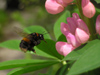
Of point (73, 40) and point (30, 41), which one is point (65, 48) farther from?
point (30, 41)

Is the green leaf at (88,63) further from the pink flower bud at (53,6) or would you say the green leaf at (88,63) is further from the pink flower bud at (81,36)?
the pink flower bud at (53,6)

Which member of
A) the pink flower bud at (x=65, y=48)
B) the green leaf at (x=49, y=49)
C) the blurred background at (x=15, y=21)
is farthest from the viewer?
the blurred background at (x=15, y=21)

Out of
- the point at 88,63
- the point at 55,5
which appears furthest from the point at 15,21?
the point at 88,63

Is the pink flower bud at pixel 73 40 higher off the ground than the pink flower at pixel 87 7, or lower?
lower

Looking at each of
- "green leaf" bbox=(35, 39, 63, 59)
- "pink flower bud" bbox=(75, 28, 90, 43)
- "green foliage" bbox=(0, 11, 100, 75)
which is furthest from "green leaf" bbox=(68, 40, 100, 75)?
"green leaf" bbox=(35, 39, 63, 59)

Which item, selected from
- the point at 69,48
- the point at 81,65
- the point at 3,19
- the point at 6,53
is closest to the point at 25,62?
the point at 69,48

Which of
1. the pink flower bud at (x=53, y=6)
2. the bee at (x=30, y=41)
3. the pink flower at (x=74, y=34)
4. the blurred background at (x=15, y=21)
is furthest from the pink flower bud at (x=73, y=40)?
the blurred background at (x=15, y=21)
